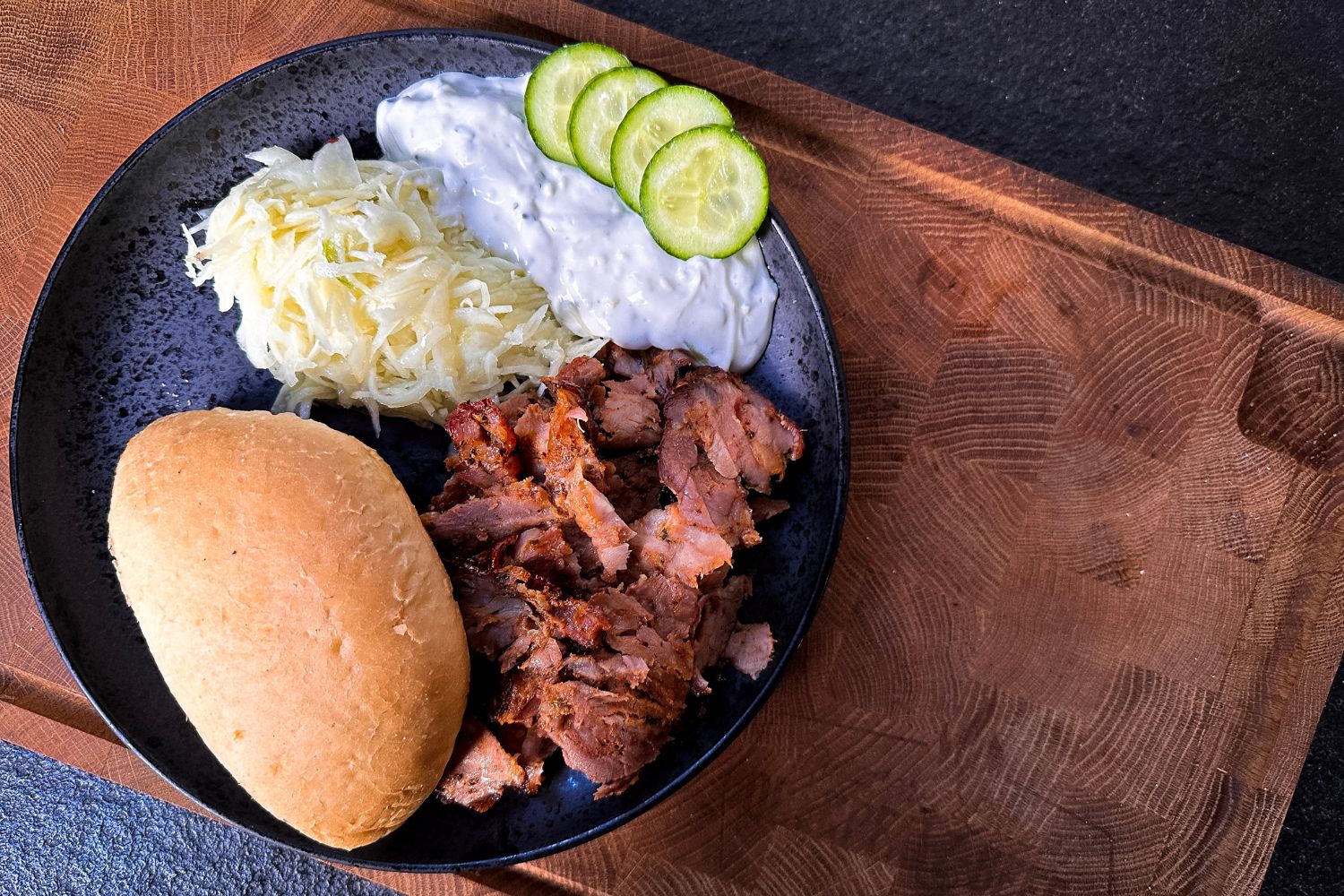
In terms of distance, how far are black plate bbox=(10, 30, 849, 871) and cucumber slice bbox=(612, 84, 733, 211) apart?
38cm

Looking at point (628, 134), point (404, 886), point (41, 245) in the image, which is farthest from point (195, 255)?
point (404, 886)

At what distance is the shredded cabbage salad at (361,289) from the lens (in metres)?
2.67

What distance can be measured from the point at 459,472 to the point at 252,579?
2.18 feet

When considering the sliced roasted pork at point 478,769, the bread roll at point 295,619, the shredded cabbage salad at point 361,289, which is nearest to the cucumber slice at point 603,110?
the shredded cabbage salad at point 361,289

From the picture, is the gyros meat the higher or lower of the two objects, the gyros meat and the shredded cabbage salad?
the lower

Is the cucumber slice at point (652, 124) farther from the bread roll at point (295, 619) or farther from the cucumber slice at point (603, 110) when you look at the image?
the bread roll at point (295, 619)

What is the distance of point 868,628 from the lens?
118 inches

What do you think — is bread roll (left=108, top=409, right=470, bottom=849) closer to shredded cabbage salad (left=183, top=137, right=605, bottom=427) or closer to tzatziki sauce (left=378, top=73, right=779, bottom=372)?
shredded cabbage salad (left=183, top=137, right=605, bottom=427)

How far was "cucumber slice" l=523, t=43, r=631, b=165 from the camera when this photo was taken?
8.74 feet

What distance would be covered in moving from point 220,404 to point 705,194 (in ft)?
5.67

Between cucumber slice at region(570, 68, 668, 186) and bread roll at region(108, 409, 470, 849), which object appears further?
cucumber slice at region(570, 68, 668, 186)

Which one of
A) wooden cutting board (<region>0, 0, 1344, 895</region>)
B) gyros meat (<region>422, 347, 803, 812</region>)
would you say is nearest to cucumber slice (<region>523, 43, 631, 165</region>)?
wooden cutting board (<region>0, 0, 1344, 895</region>)

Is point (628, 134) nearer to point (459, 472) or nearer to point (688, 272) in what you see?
point (688, 272)

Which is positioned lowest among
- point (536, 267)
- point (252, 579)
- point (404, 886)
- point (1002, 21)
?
point (404, 886)
